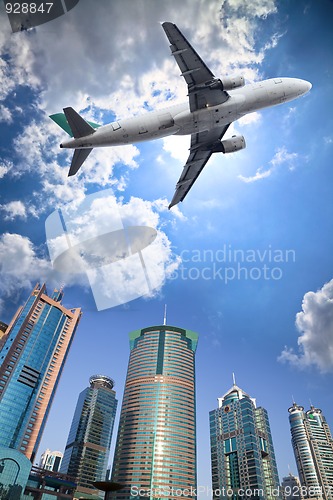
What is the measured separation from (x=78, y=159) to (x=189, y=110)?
12.3m

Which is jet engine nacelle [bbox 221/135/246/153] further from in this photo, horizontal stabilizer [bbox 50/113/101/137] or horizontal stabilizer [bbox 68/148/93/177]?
horizontal stabilizer [bbox 68/148/93/177]

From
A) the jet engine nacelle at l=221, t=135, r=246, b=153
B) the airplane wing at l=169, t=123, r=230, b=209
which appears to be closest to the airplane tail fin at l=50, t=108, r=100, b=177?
the airplane wing at l=169, t=123, r=230, b=209

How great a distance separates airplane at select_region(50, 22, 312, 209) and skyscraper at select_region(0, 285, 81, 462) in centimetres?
13220

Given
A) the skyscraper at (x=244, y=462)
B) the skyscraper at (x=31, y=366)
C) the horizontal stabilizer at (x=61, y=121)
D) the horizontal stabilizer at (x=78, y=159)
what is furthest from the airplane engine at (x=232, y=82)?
the skyscraper at (x=244, y=462)

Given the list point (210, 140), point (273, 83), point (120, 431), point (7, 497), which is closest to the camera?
point (273, 83)

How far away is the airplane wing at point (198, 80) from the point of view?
28112mm

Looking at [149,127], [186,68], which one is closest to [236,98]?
[186,68]

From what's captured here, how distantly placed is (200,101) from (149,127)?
5657 millimetres

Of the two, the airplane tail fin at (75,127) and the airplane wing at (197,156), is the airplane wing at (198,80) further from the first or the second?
the airplane tail fin at (75,127)

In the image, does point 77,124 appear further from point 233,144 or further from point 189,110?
point 233,144

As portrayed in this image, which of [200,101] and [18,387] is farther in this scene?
[18,387]

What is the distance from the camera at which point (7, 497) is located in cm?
10362

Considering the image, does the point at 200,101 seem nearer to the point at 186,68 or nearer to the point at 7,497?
the point at 186,68

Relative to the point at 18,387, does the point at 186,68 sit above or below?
below
